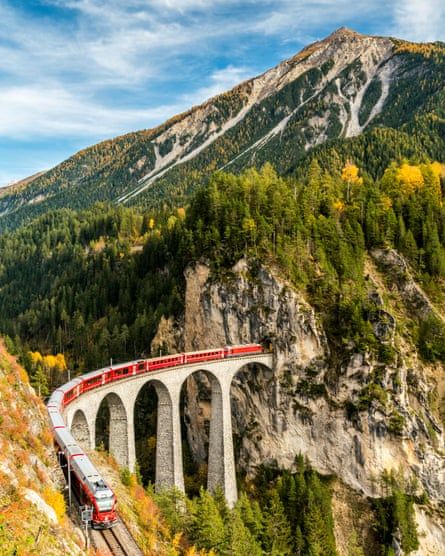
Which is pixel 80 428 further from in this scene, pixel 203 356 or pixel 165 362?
pixel 203 356

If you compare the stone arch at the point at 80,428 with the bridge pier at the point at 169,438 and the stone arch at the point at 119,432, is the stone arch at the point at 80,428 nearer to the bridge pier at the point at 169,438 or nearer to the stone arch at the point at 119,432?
the stone arch at the point at 119,432

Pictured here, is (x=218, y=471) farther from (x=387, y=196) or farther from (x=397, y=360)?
(x=387, y=196)

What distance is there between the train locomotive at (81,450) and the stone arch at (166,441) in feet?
10.2

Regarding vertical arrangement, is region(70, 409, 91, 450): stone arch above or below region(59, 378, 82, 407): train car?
below

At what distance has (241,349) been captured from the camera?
59.4m

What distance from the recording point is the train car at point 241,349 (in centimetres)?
5694

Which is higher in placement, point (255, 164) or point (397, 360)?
point (255, 164)

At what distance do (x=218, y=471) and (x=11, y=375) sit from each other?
35.0m

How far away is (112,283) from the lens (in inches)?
4508

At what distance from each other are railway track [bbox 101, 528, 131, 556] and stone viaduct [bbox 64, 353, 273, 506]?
1461cm

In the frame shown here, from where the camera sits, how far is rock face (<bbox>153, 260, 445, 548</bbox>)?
186ft

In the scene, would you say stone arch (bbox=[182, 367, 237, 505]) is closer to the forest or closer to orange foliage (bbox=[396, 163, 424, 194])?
the forest

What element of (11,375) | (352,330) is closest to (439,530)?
(352,330)

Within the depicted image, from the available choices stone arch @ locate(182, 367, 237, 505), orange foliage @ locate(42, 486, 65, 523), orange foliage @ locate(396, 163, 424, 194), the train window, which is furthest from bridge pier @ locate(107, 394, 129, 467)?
orange foliage @ locate(396, 163, 424, 194)
